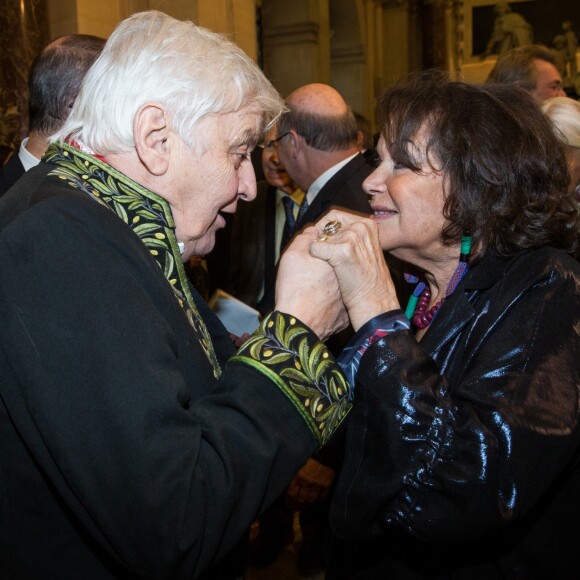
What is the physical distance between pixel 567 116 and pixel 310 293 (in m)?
2.41

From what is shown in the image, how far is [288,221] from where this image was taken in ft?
13.8

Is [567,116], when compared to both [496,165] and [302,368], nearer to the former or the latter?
[496,165]

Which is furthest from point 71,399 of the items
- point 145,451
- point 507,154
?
point 507,154

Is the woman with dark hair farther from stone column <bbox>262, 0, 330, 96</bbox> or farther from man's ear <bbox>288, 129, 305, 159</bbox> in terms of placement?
stone column <bbox>262, 0, 330, 96</bbox>

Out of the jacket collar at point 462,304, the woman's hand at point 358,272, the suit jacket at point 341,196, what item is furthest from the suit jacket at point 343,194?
the woman's hand at point 358,272

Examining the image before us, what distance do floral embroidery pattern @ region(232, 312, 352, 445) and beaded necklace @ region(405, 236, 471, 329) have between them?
66 cm

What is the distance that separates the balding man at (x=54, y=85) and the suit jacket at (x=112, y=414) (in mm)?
1641

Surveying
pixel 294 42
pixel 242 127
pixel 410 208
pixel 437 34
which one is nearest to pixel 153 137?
pixel 242 127

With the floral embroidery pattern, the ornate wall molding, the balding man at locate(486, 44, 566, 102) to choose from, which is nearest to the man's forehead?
the floral embroidery pattern

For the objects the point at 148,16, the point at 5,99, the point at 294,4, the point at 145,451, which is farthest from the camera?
the point at 294,4

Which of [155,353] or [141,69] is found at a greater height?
[141,69]

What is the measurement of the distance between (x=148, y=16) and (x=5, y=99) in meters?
3.03

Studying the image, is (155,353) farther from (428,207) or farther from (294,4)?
(294,4)

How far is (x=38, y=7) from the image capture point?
4254mm
